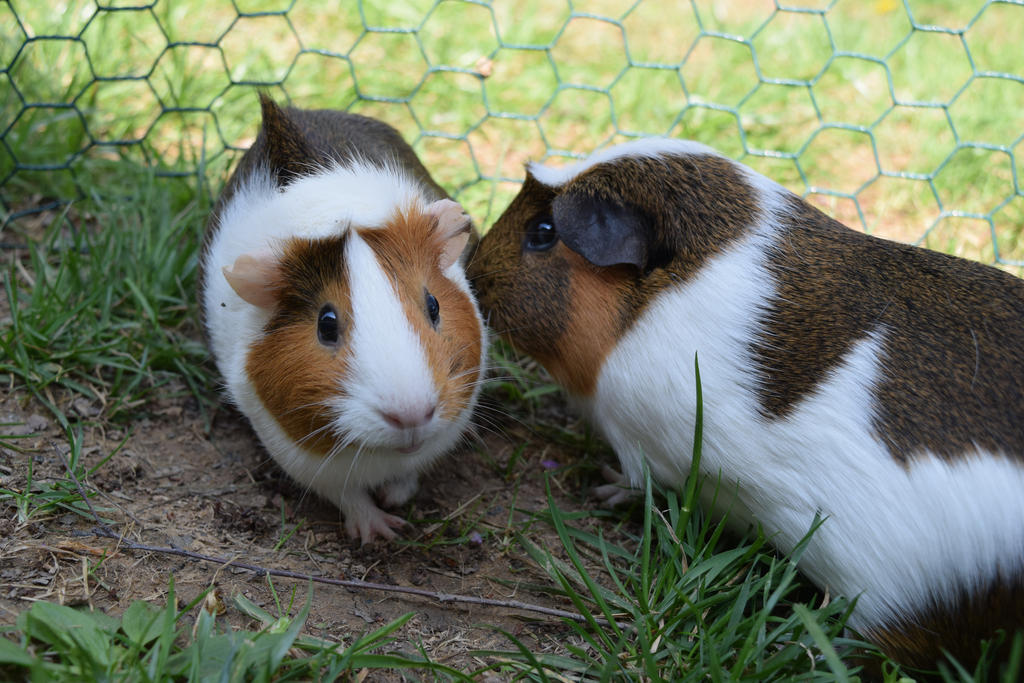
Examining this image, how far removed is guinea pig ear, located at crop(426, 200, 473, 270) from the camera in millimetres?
2615

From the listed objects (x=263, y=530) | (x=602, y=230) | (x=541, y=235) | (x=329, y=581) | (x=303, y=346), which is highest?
(x=602, y=230)

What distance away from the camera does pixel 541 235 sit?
2.82m

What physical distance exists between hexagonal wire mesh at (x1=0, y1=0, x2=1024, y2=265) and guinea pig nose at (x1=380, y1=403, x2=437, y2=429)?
1892mm

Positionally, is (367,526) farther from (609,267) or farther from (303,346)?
(609,267)

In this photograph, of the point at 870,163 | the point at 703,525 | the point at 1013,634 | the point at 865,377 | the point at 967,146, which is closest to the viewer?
the point at 1013,634

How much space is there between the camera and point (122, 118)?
13.8 ft

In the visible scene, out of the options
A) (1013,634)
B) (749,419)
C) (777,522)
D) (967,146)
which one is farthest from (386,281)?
(967,146)

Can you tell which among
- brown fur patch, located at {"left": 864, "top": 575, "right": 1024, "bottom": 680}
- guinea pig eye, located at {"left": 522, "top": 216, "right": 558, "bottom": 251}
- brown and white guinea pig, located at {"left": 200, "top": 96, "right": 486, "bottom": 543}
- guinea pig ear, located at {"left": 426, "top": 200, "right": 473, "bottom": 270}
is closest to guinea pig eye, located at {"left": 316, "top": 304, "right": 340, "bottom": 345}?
brown and white guinea pig, located at {"left": 200, "top": 96, "right": 486, "bottom": 543}

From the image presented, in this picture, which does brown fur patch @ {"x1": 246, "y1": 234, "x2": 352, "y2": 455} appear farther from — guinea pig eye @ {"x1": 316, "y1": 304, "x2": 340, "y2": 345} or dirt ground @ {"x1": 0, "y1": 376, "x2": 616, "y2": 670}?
dirt ground @ {"x1": 0, "y1": 376, "x2": 616, "y2": 670}

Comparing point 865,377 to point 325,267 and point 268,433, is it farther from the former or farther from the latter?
point 268,433

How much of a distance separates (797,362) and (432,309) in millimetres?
978

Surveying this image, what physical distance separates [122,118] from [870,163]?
141 inches

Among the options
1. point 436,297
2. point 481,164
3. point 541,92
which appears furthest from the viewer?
point 541,92

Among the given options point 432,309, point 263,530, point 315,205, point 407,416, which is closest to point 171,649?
point 263,530
